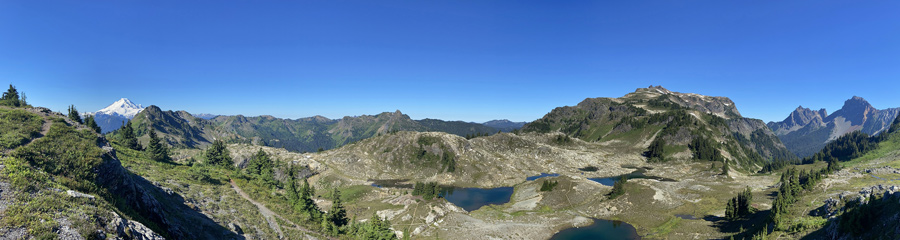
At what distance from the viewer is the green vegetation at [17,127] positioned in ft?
121

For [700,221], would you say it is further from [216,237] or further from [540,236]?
[216,237]

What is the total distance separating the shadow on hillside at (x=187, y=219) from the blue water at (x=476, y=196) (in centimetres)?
8826

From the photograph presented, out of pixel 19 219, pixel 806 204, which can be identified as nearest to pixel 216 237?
pixel 19 219

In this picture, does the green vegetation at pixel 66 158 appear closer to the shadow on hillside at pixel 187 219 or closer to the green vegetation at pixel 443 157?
the shadow on hillside at pixel 187 219

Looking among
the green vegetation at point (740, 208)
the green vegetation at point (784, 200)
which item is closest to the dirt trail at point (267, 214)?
the green vegetation at point (784, 200)

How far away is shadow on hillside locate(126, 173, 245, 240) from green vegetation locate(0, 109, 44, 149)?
→ 12997 millimetres

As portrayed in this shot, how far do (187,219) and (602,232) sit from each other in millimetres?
96559

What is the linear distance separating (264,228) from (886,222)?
91682 millimetres

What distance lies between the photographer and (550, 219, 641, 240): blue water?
87.9 meters

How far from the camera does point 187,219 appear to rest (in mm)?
46438

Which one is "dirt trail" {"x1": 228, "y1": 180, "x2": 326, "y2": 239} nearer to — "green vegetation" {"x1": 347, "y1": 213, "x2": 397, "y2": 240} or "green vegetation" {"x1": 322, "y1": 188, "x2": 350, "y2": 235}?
"green vegetation" {"x1": 322, "y1": 188, "x2": 350, "y2": 235}

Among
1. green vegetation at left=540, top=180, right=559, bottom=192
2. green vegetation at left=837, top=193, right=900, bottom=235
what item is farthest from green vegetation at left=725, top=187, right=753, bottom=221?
green vegetation at left=540, top=180, right=559, bottom=192

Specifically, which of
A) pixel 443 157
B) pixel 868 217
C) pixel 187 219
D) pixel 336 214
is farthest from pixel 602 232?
pixel 443 157

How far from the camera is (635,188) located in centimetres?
11781
